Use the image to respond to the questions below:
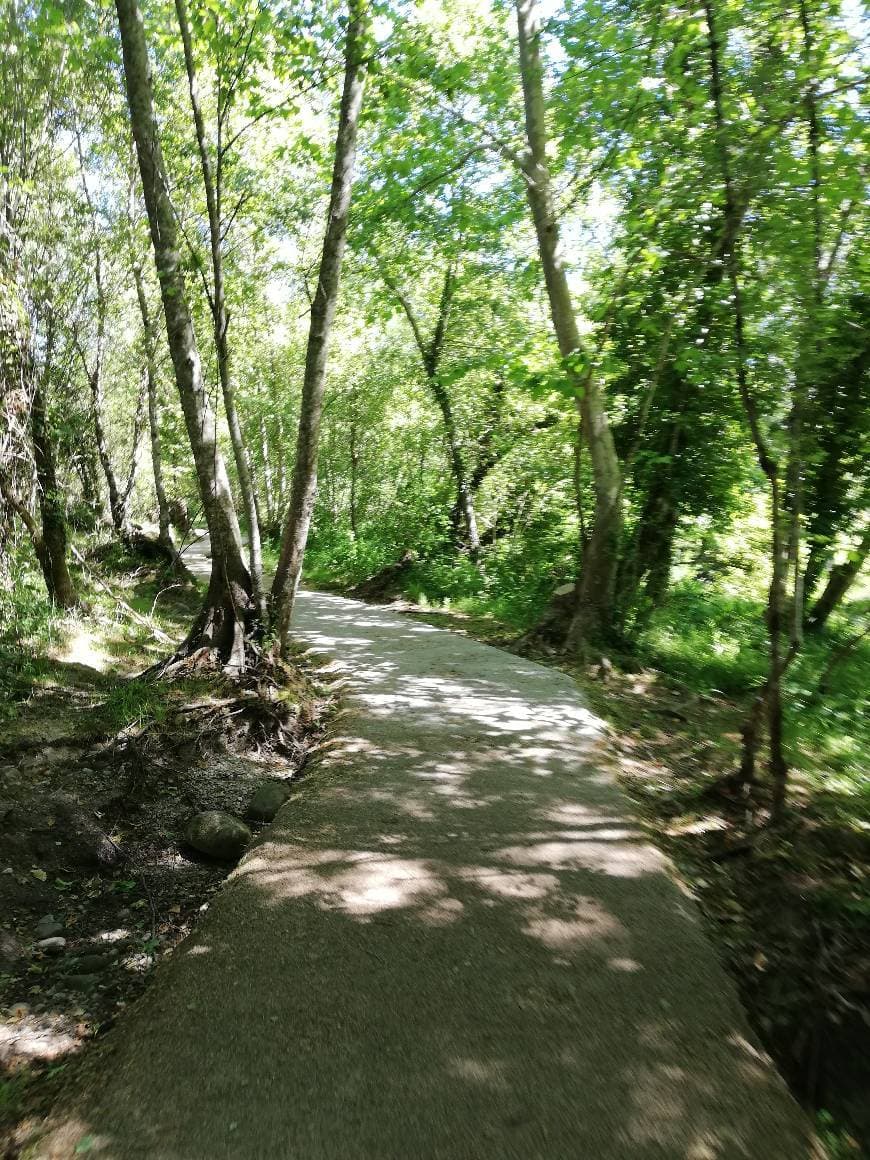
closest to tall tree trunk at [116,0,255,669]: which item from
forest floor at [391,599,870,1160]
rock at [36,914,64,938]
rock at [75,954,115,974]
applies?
rock at [36,914,64,938]

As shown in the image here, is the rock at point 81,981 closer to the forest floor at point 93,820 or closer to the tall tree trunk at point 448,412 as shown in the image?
the forest floor at point 93,820

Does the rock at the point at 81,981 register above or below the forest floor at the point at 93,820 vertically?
below

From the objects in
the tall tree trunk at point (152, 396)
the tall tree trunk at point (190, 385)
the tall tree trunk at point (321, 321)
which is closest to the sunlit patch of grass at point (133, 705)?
the tall tree trunk at point (190, 385)

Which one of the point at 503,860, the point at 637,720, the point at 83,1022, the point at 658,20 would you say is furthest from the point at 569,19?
the point at 83,1022

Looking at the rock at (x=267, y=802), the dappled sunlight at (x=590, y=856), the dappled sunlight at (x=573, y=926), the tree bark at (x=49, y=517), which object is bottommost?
the rock at (x=267, y=802)

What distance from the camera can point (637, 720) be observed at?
7133mm

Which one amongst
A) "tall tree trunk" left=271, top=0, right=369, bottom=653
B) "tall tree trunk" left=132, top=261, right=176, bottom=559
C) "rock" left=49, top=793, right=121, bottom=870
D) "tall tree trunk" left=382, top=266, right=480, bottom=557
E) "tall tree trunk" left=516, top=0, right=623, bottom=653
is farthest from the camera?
"tall tree trunk" left=382, top=266, right=480, bottom=557

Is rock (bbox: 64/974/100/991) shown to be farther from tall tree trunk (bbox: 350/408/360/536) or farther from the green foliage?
tall tree trunk (bbox: 350/408/360/536)

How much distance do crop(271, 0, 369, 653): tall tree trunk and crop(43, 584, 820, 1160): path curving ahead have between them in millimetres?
2914

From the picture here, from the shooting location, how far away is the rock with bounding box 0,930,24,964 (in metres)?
3.54

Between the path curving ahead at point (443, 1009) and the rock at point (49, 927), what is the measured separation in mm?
955

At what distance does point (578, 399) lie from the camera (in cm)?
891

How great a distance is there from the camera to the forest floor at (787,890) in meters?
2.71

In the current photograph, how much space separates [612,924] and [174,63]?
38.9ft
